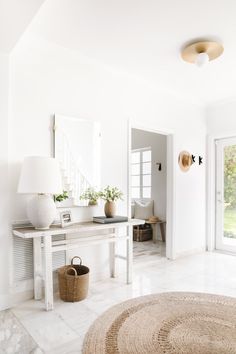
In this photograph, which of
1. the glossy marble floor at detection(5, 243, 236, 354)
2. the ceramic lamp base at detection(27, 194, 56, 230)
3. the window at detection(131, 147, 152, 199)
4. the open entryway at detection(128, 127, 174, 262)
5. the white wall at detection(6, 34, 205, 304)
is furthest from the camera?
the window at detection(131, 147, 152, 199)

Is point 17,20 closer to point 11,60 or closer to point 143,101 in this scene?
point 11,60

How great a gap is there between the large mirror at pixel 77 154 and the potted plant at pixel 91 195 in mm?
36

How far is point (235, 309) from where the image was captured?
8.05 ft

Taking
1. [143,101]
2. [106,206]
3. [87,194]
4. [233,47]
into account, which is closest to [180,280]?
[106,206]

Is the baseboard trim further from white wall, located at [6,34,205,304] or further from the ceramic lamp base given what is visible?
the ceramic lamp base

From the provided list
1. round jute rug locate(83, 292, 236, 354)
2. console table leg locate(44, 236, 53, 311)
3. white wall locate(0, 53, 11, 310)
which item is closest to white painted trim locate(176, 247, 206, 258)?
round jute rug locate(83, 292, 236, 354)

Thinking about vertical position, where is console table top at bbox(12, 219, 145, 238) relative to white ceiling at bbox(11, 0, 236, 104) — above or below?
below

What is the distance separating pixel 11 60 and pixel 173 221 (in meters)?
→ 3.09

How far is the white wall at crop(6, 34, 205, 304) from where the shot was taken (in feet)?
8.89

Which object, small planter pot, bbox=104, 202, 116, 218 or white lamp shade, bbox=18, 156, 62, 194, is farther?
small planter pot, bbox=104, 202, 116, 218

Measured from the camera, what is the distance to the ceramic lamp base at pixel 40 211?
8.19ft

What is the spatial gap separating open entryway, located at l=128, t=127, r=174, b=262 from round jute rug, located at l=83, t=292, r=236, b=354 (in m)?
2.23

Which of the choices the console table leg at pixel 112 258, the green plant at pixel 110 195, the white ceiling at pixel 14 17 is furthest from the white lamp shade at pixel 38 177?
the console table leg at pixel 112 258

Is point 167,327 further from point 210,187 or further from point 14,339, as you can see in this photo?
point 210,187
